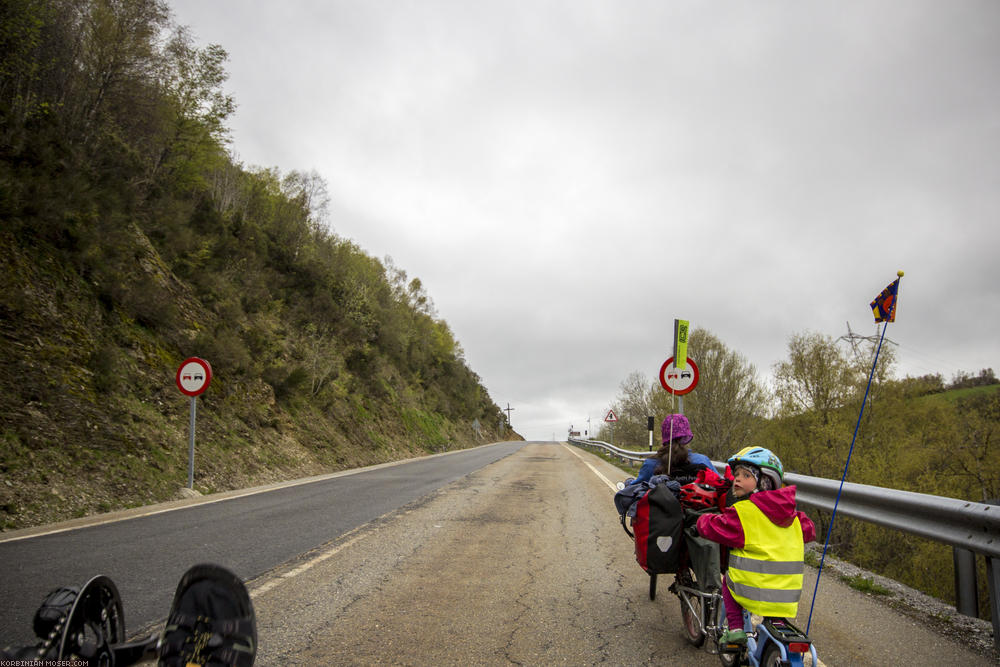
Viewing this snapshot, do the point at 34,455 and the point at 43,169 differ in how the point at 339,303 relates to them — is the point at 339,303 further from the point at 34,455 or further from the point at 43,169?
the point at 34,455

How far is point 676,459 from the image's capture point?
181 inches

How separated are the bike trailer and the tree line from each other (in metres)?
7.98

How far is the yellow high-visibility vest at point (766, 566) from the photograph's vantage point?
292cm

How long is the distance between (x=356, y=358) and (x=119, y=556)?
93.7 feet

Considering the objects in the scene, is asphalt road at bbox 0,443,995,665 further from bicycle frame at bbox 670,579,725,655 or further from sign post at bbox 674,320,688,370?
sign post at bbox 674,320,688,370

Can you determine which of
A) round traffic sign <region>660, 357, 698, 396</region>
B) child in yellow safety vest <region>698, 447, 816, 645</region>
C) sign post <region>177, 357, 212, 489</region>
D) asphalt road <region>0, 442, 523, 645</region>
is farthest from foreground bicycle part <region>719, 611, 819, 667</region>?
sign post <region>177, 357, 212, 489</region>

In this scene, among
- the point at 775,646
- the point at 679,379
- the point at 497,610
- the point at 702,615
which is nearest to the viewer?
the point at 775,646

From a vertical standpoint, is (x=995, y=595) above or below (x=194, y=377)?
below

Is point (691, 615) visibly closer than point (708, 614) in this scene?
No

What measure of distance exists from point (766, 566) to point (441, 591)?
2878 mm

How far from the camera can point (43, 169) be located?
46.0ft

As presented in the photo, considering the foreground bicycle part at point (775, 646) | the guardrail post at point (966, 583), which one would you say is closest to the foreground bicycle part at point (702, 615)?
the foreground bicycle part at point (775, 646)

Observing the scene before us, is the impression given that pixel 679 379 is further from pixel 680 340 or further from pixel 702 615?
pixel 702 615

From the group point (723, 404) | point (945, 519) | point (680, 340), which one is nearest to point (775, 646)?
point (945, 519)
